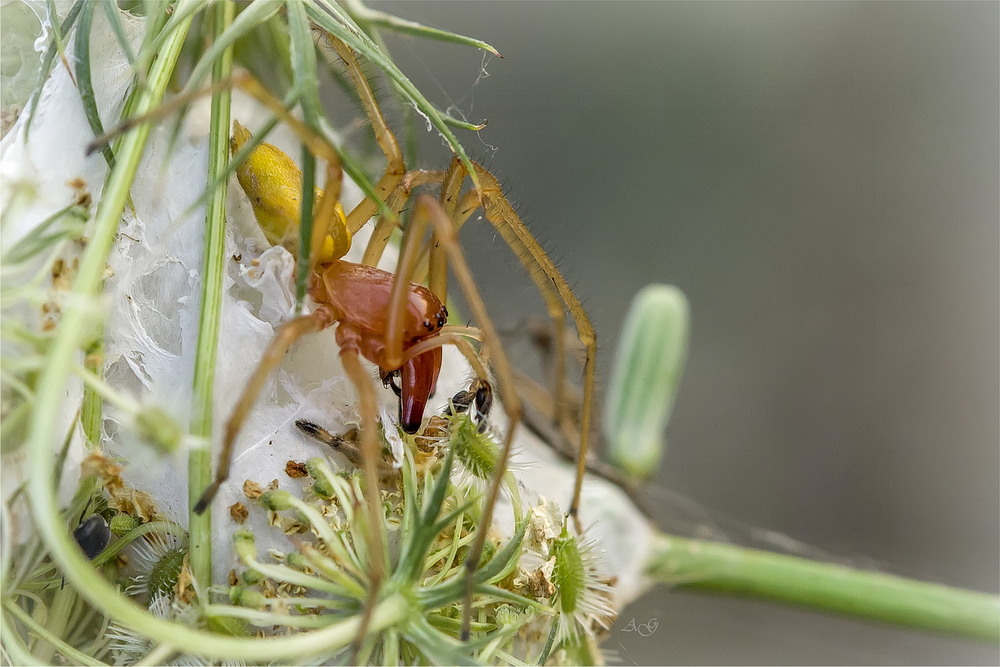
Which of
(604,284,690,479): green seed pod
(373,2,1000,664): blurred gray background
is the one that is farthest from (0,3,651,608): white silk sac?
(373,2,1000,664): blurred gray background

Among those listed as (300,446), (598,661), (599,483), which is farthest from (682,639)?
(300,446)

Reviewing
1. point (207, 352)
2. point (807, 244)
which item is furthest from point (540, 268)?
point (807, 244)

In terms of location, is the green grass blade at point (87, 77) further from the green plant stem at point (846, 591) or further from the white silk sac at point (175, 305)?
the green plant stem at point (846, 591)

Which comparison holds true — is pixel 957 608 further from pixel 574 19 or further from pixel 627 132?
pixel 574 19

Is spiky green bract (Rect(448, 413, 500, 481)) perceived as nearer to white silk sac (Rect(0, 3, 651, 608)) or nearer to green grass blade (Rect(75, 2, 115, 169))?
white silk sac (Rect(0, 3, 651, 608))

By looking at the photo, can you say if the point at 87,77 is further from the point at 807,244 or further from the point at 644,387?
the point at 807,244

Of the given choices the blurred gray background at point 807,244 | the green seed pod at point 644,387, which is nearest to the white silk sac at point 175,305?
the green seed pod at point 644,387

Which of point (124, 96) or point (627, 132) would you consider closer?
point (124, 96)
